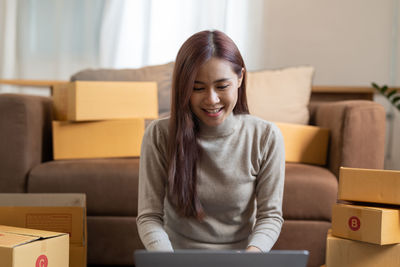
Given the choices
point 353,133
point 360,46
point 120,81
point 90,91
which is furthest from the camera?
point 360,46

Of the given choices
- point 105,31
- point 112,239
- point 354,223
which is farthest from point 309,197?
point 105,31

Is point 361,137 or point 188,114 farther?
point 361,137

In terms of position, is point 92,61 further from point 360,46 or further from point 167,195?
point 167,195

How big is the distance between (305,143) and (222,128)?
906 mm

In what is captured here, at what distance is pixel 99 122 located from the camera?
7.00 ft

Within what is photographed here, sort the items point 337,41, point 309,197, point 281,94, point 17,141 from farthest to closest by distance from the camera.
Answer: point 337,41, point 281,94, point 17,141, point 309,197

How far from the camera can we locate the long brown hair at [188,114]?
1144 mm

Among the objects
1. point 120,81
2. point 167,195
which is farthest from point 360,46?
point 167,195

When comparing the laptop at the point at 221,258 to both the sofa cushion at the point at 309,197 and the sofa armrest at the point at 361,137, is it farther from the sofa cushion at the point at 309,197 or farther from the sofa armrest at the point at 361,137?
the sofa armrest at the point at 361,137

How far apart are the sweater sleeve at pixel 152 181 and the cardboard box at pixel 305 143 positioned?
94cm

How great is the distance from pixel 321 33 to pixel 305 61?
0.20 m

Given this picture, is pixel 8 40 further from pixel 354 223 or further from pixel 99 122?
pixel 354 223

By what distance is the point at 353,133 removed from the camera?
189cm

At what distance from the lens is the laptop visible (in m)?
0.74
